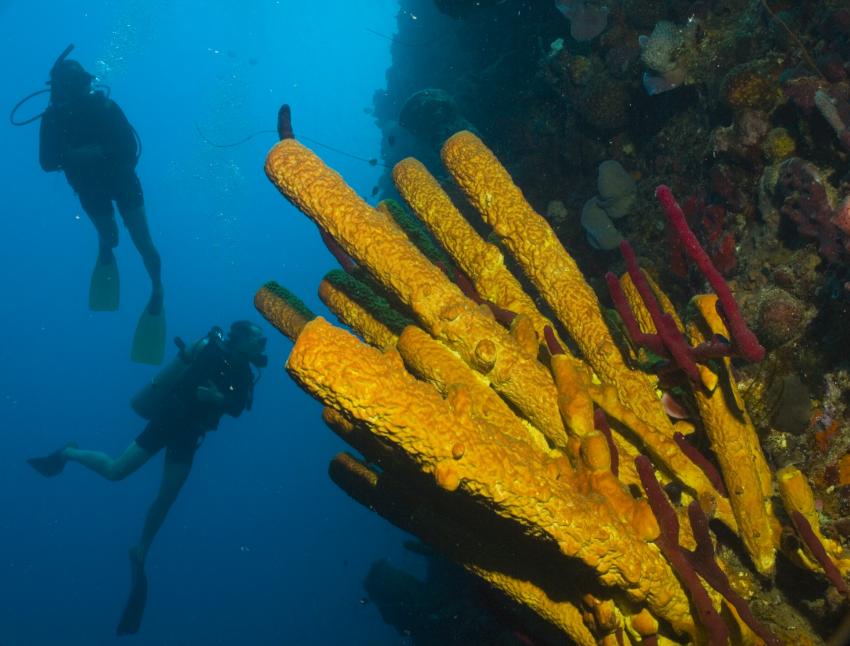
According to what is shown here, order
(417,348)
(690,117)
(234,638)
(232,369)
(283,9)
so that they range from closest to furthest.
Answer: (417,348)
(690,117)
(232,369)
(234,638)
(283,9)

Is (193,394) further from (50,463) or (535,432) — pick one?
(535,432)

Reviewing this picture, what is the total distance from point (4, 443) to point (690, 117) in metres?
102

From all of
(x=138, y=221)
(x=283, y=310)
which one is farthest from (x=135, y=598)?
(x=283, y=310)

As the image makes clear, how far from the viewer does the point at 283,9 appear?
478ft

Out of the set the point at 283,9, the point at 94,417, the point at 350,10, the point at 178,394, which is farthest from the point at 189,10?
the point at 178,394

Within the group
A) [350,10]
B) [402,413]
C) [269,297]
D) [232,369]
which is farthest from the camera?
[350,10]

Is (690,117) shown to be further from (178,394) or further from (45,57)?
(45,57)

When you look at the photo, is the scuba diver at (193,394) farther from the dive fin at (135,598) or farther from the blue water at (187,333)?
the blue water at (187,333)

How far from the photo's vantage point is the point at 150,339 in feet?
Result: 41.4

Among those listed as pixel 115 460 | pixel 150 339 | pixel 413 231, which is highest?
pixel 413 231

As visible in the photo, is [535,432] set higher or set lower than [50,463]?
higher

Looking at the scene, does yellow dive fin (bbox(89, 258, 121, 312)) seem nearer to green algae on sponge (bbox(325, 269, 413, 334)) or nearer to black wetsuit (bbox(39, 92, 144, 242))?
black wetsuit (bbox(39, 92, 144, 242))

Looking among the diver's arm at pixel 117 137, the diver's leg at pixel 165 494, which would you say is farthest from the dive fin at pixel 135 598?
the diver's arm at pixel 117 137

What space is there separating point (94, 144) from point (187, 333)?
3683 inches
